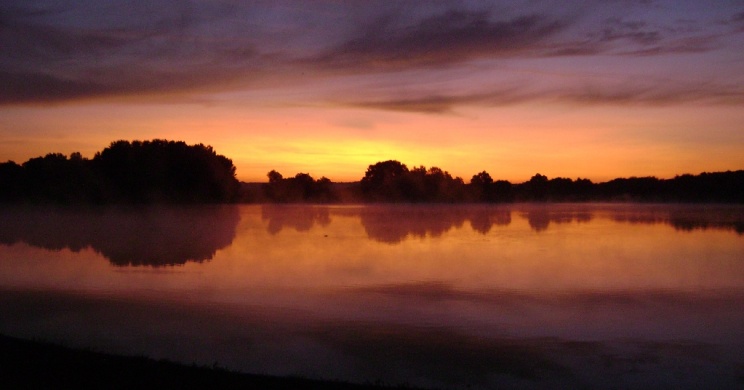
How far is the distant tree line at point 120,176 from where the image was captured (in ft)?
197

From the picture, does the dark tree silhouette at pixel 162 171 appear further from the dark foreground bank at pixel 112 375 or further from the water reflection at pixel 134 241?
the dark foreground bank at pixel 112 375

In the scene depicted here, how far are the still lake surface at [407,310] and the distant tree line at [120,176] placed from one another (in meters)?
42.6

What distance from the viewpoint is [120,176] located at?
61031mm

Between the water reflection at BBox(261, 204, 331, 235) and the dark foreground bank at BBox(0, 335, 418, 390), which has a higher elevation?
the water reflection at BBox(261, 204, 331, 235)

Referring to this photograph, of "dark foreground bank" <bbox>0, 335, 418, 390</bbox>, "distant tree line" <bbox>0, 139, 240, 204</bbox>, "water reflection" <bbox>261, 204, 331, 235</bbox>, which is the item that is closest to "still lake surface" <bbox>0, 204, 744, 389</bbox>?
"dark foreground bank" <bbox>0, 335, 418, 390</bbox>

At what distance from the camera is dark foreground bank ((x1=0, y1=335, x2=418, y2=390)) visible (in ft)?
18.2

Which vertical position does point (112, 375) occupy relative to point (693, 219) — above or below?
below

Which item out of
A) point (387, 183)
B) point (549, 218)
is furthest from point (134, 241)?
point (387, 183)

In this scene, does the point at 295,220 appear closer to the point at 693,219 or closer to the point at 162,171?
the point at 693,219

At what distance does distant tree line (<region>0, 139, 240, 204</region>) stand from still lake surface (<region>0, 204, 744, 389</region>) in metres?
42.6

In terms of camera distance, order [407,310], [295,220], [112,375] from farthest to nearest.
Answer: [295,220] → [407,310] → [112,375]

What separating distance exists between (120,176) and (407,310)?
56710 mm

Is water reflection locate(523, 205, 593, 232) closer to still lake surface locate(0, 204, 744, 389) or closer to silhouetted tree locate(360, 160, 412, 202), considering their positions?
still lake surface locate(0, 204, 744, 389)

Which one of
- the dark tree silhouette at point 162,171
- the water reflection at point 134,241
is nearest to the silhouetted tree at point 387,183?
the dark tree silhouette at point 162,171
